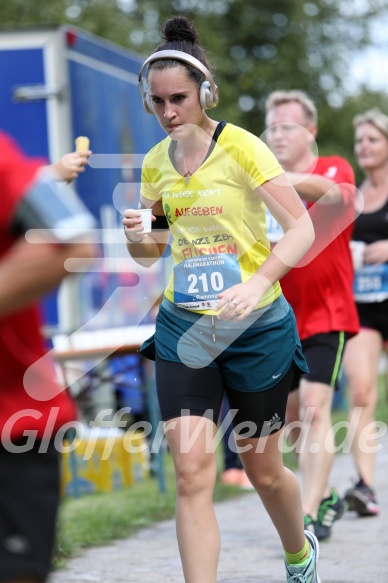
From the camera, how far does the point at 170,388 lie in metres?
4.21

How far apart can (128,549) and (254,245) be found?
254cm

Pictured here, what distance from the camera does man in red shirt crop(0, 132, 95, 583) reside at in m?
2.44

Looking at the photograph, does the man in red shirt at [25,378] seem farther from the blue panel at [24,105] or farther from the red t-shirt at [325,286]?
the blue panel at [24,105]

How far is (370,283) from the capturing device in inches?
291

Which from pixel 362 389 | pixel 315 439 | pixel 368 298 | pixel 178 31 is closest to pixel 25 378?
pixel 178 31

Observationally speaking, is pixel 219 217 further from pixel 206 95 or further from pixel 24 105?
pixel 24 105

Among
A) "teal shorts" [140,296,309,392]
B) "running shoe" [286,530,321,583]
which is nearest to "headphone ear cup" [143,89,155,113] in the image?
"teal shorts" [140,296,309,392]

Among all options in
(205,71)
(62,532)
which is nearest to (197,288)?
(205,71)

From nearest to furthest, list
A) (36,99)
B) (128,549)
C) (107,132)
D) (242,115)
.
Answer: (128,549) → (36,99) → (107,132) → (242,115)

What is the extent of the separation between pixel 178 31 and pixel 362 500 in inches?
131

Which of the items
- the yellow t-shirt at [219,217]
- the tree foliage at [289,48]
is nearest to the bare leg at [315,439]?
the yellow t-shirt at [219,217]

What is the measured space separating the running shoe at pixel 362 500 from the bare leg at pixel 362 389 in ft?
0.23

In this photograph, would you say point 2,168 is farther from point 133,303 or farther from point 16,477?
point 133,303

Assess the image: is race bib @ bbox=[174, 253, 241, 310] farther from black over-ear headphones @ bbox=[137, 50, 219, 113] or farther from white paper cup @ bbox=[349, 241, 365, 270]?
white paper cup @ bbox=[349, 241, 365, 270]
